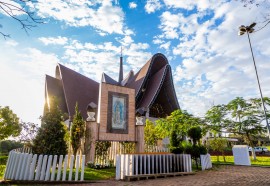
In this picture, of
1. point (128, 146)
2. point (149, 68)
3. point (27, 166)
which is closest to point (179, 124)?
point (128, 146)

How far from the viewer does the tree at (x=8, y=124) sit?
1794 cm

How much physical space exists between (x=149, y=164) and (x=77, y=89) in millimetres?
23830

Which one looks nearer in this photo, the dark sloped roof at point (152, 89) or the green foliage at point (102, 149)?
the green foliage at point (102, 149)

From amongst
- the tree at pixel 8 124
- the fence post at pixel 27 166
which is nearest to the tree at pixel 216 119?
the fence post at pixel 27 166

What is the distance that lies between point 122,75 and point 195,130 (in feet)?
123

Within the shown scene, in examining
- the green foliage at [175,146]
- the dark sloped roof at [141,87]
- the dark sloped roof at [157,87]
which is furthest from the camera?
the dark sloped roof at [157,87]

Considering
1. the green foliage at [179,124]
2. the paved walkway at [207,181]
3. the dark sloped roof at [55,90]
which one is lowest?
the paved walkway at [207,181]

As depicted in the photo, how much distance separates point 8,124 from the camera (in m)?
18.5

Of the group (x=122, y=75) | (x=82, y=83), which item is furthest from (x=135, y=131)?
(x=122, y=75)

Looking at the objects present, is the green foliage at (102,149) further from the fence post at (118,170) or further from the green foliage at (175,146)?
the fence post at (118,170)

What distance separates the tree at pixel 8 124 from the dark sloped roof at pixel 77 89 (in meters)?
6.96

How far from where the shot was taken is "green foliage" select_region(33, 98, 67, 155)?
972cm

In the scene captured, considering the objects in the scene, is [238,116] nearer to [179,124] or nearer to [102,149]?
[179,124]

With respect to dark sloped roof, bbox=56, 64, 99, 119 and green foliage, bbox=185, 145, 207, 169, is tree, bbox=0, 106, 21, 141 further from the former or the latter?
green foliage, bbox=185, 145, 207, 169
